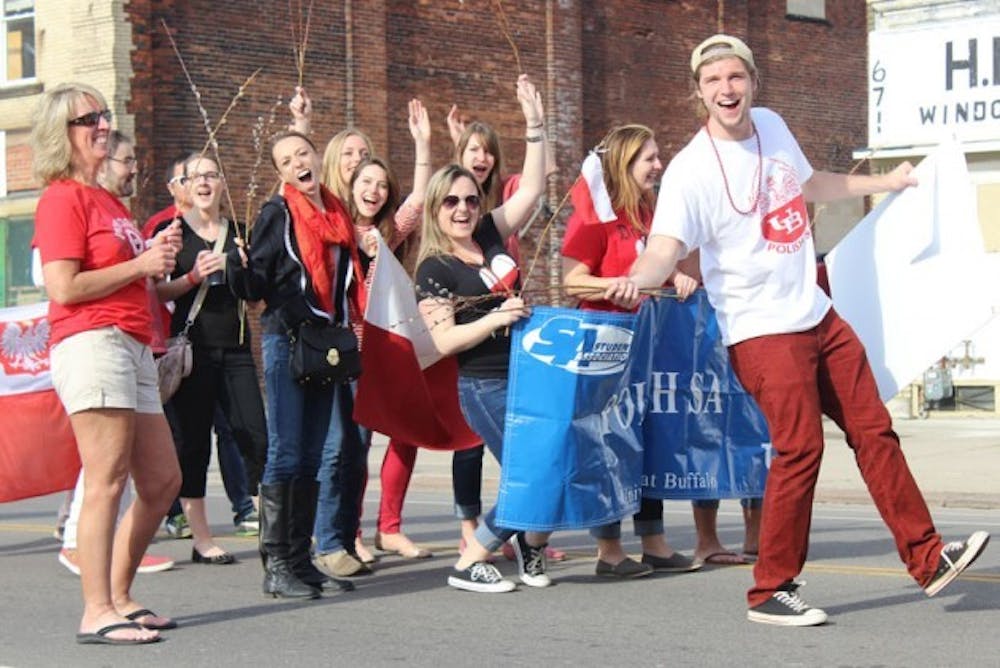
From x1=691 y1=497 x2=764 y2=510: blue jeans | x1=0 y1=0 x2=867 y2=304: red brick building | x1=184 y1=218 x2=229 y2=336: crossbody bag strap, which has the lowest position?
x1=691 y1=497 x2=764 y2=510: blue jeans

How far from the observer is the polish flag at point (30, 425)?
10617 mm

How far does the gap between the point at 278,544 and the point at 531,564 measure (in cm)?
114

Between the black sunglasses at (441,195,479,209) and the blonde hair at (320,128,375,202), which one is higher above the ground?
the blonde hair at (320,128,375,202)

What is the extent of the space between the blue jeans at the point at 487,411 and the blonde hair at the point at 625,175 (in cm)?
97

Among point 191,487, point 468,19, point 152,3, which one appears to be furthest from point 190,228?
point 468,19

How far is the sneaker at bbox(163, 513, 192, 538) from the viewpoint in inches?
452

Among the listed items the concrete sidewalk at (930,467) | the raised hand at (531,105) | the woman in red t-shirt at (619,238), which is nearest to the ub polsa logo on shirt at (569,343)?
the woman in red t-shirt at (619,238)

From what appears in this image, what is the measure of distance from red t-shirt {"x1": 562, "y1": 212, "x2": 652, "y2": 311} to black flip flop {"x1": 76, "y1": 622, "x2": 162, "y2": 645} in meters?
2.58

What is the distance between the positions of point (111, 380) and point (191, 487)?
10.6 ft

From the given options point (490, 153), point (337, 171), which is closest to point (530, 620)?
point (490, 153)

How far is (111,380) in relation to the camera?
7328 mm

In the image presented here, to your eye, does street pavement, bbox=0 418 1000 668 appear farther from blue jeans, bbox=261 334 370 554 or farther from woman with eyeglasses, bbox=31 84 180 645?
blue jeans, bbox=261 334 370 554

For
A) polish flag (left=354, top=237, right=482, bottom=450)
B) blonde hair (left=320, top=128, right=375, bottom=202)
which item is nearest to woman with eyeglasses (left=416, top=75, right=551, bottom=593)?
polish flag (left=354, top=237, right=482, bottom=450)

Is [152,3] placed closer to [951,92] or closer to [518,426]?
[951,92]
